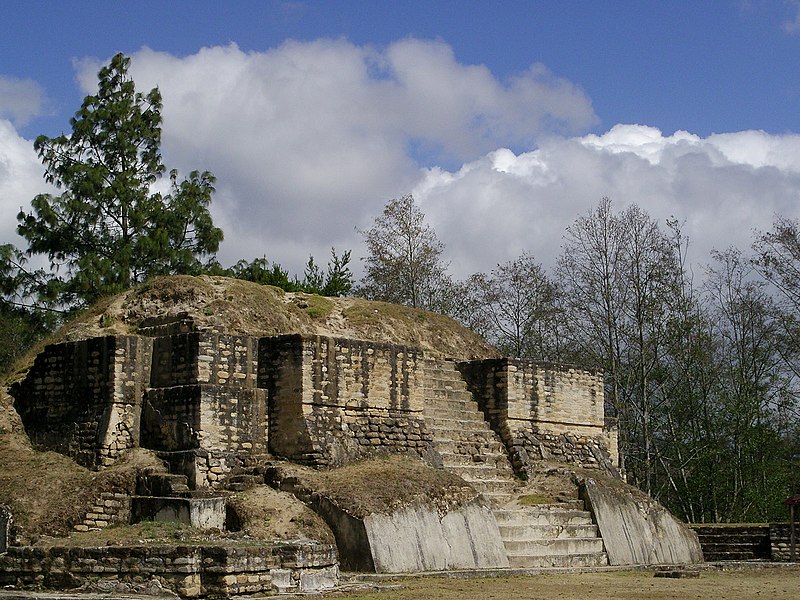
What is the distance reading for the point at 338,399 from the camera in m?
17.7

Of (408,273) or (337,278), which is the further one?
(408,273)

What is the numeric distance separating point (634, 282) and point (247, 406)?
1522 centimetres

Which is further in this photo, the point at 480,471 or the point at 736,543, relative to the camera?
the point at 736,543

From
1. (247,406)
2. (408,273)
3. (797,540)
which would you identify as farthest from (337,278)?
(797,540)

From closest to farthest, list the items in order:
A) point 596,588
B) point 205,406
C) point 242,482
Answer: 1. point 596,588
2. point 242,482
3. point 205,406

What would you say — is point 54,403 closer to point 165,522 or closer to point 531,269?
point 165,522

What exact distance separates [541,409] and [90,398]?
7697 mm

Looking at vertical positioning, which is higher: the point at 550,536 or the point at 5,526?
the point at 5,526

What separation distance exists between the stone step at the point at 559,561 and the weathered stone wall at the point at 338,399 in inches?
98.8

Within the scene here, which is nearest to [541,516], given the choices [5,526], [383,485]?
[383,485]

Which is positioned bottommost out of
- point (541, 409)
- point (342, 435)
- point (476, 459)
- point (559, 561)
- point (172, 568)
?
point (559, 561)

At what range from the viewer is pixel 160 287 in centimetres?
1994

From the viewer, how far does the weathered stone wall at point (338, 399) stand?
17250 millimetres

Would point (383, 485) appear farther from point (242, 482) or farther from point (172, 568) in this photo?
point (172, 568)
